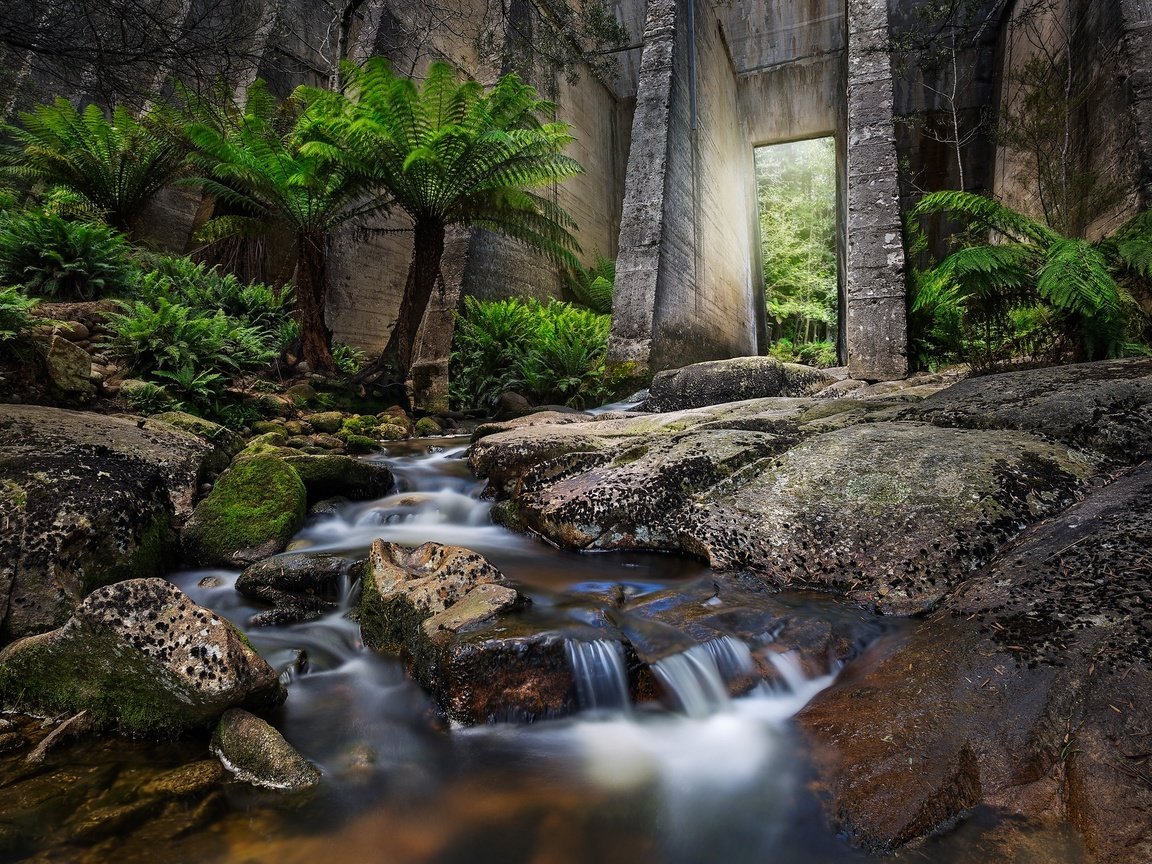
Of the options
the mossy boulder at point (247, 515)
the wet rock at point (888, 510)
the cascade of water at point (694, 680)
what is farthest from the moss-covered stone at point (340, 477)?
the cascade of water at point (694, 680)

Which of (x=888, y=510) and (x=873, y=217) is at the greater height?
(x=873, y=217)

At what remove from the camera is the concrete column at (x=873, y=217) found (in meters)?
6.75

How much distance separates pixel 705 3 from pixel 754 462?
9356 mm

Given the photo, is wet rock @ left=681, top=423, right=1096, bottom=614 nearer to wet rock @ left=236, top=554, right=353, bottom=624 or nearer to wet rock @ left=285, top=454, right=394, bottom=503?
wet rock @ left=236, top=554, right=353, bottom=624

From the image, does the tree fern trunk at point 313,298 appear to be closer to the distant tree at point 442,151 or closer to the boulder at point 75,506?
the distant tree at point 442,151

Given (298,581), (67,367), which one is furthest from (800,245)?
(298,581)

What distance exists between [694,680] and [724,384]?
5070mm

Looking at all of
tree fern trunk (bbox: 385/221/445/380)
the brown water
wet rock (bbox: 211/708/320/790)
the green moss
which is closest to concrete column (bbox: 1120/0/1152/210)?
the brown water

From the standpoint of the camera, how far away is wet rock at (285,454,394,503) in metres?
3.98

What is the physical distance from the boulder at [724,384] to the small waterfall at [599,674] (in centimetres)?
488

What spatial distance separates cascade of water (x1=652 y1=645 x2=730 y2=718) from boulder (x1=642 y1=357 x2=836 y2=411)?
15.5 ft

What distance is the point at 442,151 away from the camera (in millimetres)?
6816

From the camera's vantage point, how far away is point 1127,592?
175cm

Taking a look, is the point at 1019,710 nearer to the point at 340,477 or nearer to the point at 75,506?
the point at 75,506
